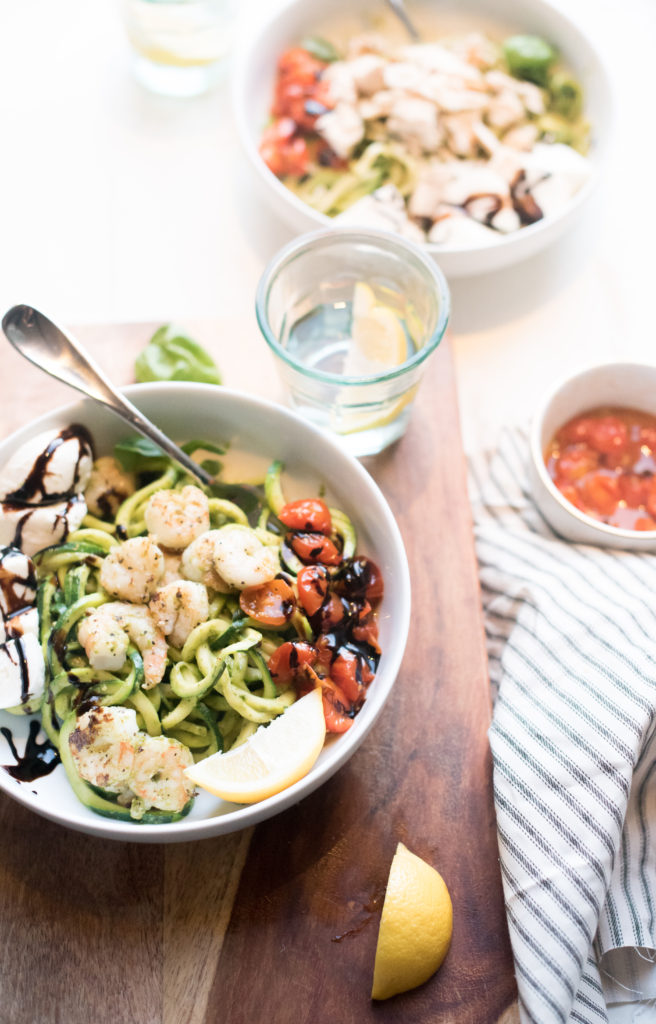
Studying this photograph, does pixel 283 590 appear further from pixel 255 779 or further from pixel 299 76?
pixel 299 76

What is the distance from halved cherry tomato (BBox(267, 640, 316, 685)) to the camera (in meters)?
1.81

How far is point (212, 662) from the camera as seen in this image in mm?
1817

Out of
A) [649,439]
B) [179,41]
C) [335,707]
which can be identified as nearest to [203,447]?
[335,707]

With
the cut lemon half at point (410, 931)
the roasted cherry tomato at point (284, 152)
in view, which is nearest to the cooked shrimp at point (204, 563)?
the cut lemon half at point (410, 931)

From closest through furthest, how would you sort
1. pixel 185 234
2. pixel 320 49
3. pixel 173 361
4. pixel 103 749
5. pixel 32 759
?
pixel 103 749 < pixel 32 759 < pixel 173 361 < pixel 185 234 < pixel 320 49

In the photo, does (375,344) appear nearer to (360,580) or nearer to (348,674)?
(360,580)

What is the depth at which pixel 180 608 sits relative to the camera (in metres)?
1.81

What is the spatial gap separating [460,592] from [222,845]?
2.64 ft

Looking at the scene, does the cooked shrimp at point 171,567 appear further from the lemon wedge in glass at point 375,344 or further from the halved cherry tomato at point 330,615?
the lemon wedge in glass at point 375,344

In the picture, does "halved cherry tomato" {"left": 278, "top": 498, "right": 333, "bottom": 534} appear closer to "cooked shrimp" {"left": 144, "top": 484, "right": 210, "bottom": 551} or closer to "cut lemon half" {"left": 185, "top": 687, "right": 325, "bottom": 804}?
"cooked shrimp" {"left": 144, "top": 484, "right": 210, "bottom": 551}

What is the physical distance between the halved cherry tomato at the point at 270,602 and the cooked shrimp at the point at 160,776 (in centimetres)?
32

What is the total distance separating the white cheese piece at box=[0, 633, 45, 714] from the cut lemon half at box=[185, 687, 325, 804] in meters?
0.37

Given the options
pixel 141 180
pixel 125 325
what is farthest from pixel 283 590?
pixel 141 180

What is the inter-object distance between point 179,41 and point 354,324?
1.42 metres
